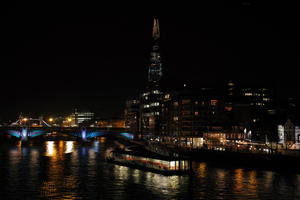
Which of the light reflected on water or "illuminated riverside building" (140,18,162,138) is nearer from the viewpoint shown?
the light reflected on water

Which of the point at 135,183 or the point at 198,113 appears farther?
the point at 198,113

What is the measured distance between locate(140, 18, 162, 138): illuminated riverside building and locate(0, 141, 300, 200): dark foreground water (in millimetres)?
71303

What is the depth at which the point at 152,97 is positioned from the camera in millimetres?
137500

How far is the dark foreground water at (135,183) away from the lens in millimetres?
34719

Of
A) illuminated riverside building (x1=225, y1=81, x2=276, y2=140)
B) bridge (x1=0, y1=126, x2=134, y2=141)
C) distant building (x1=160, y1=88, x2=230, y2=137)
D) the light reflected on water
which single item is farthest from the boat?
bridge (x1=0, y1=126, x2=134, y2=141)

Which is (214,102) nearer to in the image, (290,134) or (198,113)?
(198,113)

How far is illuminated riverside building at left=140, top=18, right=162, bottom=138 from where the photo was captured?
411ft

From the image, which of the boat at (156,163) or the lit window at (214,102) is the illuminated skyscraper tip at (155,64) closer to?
the lit window at (214,102)

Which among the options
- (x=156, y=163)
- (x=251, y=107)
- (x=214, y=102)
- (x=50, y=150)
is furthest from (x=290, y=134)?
(x=251, y=107)

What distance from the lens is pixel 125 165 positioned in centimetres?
5472

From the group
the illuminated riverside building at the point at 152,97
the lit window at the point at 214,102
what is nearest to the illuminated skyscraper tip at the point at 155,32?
the illuminated riverside building at the point at 152,97

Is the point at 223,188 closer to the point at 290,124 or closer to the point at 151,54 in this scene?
the point at 290,124

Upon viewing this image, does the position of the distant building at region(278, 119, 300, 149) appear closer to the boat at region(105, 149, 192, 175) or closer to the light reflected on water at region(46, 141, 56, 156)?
the boat at region(105, 149, 192, 175)

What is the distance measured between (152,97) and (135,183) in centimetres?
9743
